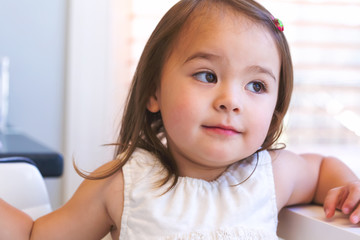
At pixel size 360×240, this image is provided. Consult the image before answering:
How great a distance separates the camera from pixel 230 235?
0.78 meters

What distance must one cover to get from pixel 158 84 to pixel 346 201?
0.35 metres

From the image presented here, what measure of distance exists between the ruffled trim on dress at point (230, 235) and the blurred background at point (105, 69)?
1.48 meters

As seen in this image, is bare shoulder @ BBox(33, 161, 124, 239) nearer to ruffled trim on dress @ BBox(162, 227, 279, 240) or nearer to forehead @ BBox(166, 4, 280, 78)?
ruffled trim on dress @ BBox(162, 227, 279, 240)

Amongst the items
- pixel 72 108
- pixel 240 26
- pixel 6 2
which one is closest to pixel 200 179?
pixel 240 26

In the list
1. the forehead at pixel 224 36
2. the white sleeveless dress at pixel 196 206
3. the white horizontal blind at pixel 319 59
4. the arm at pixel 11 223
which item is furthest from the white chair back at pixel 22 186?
the white horizontal blind at pixel 319 59

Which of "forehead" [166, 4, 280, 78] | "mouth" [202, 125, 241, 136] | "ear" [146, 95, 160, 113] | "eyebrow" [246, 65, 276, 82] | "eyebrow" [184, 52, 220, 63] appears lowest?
"mouth" [202, 125, 241, 136]

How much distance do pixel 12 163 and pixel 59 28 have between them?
1.49 metres

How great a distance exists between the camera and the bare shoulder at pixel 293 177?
884mm

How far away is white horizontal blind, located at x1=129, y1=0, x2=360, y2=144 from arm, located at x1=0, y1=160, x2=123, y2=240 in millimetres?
1524

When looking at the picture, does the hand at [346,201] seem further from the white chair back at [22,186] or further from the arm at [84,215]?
the white chair back at [22,186]

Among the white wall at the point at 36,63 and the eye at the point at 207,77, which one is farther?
the white wall at the point at 36,63

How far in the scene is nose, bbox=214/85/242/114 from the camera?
2.48 feet

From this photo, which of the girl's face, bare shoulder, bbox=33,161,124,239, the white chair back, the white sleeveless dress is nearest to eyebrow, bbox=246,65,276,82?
the girl's face

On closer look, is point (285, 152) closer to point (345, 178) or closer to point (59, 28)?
point (345, 178)
